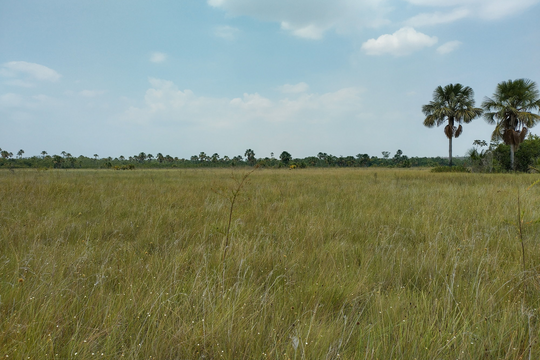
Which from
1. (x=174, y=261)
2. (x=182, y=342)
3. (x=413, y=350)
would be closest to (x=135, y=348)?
(x=182, y=342)

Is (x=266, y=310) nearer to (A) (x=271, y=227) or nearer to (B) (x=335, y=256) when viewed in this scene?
(B) (x=335, y=256)

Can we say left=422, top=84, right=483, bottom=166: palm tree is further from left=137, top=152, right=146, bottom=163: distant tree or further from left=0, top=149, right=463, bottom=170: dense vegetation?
left=137, top=152, right=146, bottom=163: distant tree

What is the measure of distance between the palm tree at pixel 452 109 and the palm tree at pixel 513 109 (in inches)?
229

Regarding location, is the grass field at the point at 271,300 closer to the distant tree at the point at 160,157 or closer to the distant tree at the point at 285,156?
the distant tree at the point at 285,156

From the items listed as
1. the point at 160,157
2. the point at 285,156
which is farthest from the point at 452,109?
the point at 160,157

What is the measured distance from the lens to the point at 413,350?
4.49 ft

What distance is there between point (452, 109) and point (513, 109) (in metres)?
8.32

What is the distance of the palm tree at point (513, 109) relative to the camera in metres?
24.8

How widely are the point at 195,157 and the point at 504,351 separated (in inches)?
4608

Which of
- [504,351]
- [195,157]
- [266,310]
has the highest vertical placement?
[195,157]

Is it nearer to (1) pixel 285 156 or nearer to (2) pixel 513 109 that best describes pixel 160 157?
(1) pixel 285 156

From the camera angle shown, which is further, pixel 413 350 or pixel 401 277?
pixel 401 277

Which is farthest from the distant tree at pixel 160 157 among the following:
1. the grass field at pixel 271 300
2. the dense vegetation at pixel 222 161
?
the grass field at pixel 271 300

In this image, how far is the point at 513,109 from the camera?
25172 millimetres
